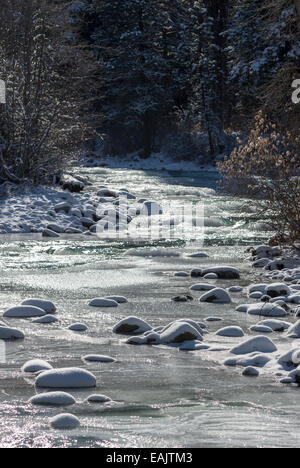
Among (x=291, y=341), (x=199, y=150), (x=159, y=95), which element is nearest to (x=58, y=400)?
(x=291, y=341)

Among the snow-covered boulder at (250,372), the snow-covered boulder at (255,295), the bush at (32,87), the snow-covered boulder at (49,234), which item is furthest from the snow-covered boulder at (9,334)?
the bush at (32,87)

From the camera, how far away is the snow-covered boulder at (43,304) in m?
7.88

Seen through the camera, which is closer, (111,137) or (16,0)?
(16,0)

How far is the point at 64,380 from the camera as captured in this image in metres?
5.34

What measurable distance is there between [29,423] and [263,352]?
7.51ft

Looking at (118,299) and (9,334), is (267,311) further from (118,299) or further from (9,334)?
(9,334)

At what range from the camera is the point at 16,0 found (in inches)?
727

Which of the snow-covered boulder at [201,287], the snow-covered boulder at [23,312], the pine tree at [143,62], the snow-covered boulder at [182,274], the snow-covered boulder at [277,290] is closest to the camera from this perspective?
the snow-covered boulder at [23,312]

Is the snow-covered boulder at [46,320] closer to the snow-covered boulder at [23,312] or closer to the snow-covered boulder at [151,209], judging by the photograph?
the snow-covered boulder at [23,312]

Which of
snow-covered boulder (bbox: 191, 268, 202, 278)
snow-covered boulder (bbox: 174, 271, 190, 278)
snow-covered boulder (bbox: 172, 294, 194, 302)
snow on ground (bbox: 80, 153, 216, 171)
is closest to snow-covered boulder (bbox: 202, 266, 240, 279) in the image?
snow-covered boulder (bbox: 191, 268, 202, 278)

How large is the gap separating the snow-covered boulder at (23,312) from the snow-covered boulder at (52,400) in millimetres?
2693

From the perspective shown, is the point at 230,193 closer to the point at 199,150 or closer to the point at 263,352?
the point at 263,352

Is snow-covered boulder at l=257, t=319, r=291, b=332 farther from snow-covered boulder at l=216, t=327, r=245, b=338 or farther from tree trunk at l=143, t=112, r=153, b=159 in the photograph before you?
tree trunk at l=143, t=112, r=153, b=159

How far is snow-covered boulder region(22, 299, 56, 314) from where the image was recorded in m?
7.88
